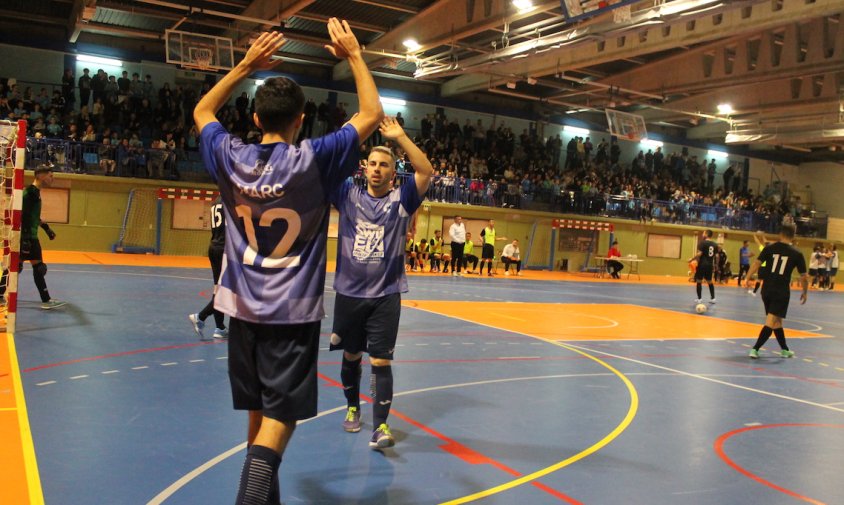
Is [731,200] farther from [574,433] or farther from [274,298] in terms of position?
[274,298]

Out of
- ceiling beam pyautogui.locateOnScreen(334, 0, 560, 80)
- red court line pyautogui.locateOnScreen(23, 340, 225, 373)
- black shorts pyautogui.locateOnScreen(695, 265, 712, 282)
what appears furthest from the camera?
ceiling beam pyautogui.locateOnScreen(334, 0, 560, 80)

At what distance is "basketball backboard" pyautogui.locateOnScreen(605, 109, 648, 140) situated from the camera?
96.4 ft

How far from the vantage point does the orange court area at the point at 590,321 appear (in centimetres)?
1239

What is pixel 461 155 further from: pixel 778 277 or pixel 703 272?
pixel 778 277

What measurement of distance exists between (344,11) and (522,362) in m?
19.6

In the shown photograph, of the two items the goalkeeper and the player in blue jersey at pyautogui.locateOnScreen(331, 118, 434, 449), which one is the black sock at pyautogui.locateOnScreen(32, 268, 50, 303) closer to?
the goalkeeper

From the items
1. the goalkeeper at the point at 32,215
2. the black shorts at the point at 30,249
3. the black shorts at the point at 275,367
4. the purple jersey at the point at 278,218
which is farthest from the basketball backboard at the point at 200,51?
the black shorts at the point at 275,367

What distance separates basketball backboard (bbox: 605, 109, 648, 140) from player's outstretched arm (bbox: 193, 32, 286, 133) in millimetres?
27994

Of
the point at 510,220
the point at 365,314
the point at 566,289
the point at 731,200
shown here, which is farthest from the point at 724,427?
the point at 731,200

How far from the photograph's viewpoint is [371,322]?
515cm

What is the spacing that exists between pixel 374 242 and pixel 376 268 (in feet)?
0.65

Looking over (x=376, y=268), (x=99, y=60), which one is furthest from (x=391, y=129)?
(x=99, y=60)

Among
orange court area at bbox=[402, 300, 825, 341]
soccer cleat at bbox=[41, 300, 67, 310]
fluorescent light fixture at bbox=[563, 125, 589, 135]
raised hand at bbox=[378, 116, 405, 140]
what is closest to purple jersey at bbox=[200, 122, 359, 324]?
raised hand at bbox=[378, 116, 405, 140]

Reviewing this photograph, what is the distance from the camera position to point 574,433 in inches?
227
